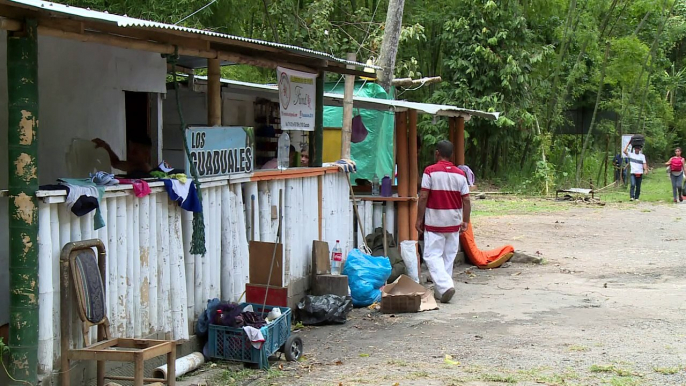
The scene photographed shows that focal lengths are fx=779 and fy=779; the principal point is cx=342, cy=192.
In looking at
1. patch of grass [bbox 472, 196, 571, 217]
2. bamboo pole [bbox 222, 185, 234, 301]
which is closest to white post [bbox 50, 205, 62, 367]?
bamboo pole [bbox 222, 185, 234, 301]

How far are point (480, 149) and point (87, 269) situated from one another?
82.0 feet

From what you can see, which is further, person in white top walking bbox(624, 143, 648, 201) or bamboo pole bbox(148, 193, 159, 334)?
person in white top walking bbox(624, 143, 648, 201)

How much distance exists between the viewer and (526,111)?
2705 cm

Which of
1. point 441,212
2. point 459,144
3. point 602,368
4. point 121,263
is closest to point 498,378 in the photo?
point 602,368

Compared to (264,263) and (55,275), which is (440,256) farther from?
(55,275)

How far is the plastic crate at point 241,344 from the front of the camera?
22.1 feet

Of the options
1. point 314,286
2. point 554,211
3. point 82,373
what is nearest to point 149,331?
point 82,373

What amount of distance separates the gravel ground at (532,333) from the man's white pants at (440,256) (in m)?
0.33

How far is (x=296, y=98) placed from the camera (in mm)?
9531

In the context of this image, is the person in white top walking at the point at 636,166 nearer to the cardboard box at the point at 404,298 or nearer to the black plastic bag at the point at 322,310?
the cardboard box at the point at 404,298

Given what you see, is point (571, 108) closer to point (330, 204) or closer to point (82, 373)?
point (330, 204)

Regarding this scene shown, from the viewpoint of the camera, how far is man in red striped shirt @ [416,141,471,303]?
10.0m

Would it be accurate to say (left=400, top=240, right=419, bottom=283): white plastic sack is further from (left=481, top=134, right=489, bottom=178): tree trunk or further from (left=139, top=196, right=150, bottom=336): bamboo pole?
(left=481, top=134, right=489, bottom=178): tree trunk

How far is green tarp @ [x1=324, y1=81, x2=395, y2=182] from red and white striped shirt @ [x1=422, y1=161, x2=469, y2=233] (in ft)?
12.1
